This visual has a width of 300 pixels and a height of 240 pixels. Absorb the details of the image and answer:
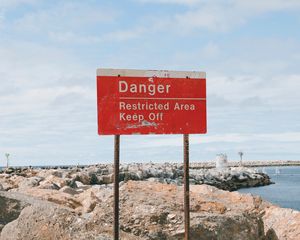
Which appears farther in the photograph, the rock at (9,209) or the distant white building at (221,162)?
the distant white building at (221,162)

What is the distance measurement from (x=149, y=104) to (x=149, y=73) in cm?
38

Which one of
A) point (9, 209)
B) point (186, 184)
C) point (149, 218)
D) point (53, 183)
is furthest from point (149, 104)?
point (53, 183)

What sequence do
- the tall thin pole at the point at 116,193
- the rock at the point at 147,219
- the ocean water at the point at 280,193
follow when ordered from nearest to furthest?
1. the tall thin pole at the point at 116,193
2. the rock at the point at 147,219
3. the ocean water at the point at 280,193

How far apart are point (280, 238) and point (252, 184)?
4607 cm

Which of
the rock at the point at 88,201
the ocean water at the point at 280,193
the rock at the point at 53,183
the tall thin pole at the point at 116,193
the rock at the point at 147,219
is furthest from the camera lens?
the ocean water at the point at 280,193

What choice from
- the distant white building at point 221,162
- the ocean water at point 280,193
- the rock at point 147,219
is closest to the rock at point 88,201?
the rock at point 147,219

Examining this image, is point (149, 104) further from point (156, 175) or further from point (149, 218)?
point (156, 175)

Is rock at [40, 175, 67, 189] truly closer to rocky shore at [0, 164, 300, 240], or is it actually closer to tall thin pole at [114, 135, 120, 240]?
rocky shore at [0, 164, 300, 240]

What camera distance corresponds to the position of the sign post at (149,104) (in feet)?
22.2

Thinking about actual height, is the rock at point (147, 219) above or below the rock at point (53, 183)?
above

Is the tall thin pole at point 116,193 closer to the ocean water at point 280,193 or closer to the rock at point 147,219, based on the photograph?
the rock at point 147,219

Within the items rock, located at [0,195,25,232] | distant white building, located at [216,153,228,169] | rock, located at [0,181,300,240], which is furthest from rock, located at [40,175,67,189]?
distant white building, located at [216,153,228,169]

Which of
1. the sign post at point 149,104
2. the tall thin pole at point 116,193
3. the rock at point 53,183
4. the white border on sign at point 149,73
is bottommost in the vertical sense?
the rock at point 53,183

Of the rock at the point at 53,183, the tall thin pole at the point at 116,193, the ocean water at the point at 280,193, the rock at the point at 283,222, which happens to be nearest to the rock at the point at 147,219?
the tall thin pole at the point at 116,193
